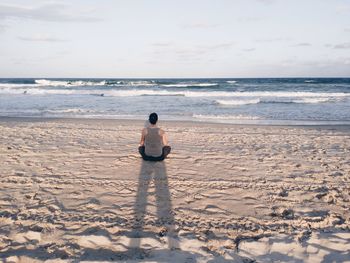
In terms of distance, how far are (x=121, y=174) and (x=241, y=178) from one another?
81.6 inches

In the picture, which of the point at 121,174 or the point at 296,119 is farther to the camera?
the point at 296,119

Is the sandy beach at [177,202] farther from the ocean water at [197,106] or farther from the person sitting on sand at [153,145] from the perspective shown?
the ocean water at [197,106]

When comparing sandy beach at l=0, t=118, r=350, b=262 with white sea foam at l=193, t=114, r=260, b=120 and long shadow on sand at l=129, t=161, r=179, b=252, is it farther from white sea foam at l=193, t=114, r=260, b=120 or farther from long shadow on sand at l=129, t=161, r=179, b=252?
white sea foam at l=193, t=114, r=260, b=120

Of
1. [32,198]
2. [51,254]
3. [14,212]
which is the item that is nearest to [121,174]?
[32,198]

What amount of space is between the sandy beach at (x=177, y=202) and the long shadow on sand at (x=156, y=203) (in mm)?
15

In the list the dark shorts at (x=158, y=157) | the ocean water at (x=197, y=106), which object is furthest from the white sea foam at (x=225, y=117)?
the dark shorts at (x=158, y=157)

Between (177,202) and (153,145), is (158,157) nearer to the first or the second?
(153,145)

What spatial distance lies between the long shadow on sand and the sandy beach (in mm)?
15

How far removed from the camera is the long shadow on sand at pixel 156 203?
339 cm

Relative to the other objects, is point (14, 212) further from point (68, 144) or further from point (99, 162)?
point (68, 144)

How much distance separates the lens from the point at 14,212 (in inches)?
154

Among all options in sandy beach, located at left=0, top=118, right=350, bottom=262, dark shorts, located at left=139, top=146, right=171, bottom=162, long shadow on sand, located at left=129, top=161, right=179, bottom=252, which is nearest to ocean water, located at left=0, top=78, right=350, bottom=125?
sandy beach, located at left=0, top=118, right=350, bottom=262

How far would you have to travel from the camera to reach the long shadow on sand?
11.1ft

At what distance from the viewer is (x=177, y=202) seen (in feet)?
14.1
